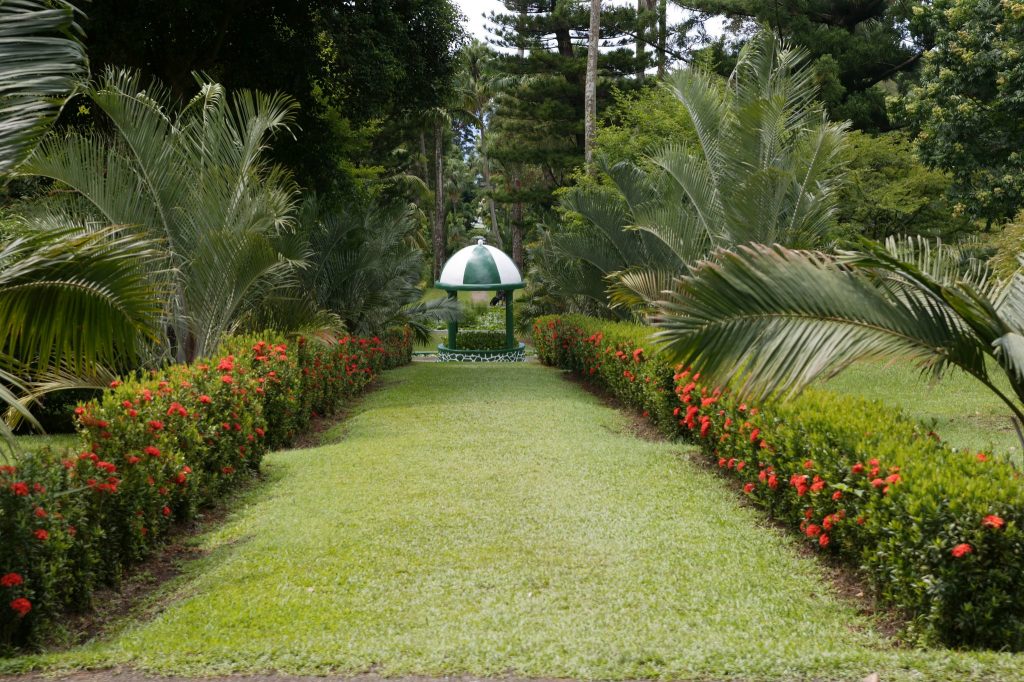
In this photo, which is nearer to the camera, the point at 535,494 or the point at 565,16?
the point at 535,494

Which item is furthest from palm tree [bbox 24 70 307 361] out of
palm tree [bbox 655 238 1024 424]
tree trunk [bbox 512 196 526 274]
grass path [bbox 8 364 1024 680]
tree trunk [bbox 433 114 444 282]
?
tree trunk [bbox 433 114 444 282]

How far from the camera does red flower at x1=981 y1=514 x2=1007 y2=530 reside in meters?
4.05

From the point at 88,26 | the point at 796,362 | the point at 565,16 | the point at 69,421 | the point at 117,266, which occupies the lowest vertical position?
the point at 69,421

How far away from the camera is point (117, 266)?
14.9 feet

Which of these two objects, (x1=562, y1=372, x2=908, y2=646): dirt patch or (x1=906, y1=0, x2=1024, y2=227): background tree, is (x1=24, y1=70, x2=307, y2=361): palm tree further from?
(x1=906, y1=0, x2=1024, y2=227): background tree

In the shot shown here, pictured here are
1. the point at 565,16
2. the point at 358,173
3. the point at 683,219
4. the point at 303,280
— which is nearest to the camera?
the point at 683,219

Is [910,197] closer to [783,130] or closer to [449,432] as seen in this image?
[783,130]

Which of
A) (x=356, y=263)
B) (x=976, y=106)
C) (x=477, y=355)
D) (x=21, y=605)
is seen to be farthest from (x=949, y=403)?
(x=477, y=355)

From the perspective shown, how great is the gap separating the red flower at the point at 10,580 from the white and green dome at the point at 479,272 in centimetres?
1808

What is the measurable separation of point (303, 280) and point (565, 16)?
18.4 metres

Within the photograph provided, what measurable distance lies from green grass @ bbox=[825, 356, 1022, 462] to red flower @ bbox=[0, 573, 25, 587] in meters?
7.27

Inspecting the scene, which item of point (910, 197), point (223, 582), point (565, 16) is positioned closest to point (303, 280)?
point (223, 582)

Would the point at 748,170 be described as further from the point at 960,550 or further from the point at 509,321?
the point at 509,321

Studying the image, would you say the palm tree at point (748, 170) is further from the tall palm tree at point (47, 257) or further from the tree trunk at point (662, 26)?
the tree trunk at point (662, 26)
